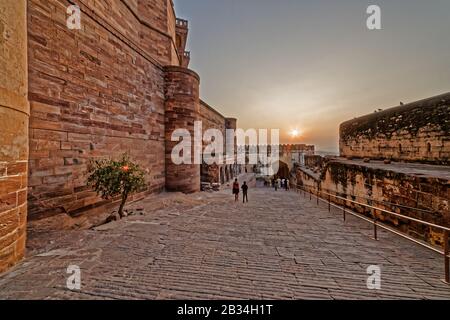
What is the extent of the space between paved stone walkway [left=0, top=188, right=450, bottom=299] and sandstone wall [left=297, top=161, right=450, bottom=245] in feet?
3.78

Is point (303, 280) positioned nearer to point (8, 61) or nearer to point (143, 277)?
point (143, 277)

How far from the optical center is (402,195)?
5637mm

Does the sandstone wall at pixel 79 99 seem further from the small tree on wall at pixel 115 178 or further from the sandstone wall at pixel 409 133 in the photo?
the sandstone wall at pixel 409 133

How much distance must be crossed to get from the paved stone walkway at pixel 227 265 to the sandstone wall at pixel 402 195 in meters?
1.15

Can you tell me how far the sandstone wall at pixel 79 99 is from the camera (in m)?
5.15

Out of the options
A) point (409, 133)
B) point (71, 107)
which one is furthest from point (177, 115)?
point (409, 133)

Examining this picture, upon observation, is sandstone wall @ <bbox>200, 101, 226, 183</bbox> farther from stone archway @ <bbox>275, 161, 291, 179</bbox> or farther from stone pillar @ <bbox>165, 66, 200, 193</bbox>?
stone archway @ <bbox>275, 161, 291, 179</bbox>

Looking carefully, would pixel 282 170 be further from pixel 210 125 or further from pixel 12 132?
pixel 12 132

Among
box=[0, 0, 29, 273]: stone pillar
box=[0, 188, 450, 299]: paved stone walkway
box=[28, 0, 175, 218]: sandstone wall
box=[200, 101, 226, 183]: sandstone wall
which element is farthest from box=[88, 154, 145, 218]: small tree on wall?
box=[200, 101, 226, 183]: sandstone wall

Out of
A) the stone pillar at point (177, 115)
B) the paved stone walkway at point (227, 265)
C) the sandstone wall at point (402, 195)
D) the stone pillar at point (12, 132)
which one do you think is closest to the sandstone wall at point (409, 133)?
the sandstone wall at point (402, 195)

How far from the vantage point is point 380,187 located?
259 inches

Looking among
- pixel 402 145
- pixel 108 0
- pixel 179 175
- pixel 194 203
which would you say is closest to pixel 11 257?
pixel 194 203

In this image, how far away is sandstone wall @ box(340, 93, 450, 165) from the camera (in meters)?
7.67

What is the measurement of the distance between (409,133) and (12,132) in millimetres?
13913
